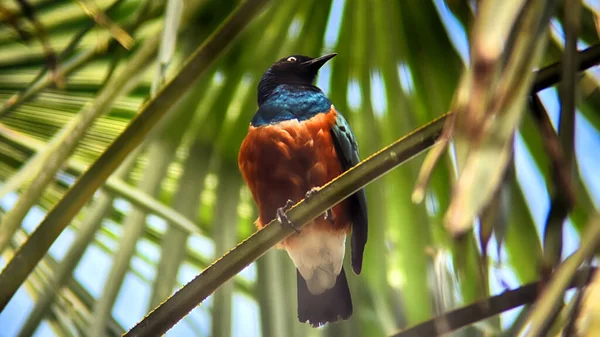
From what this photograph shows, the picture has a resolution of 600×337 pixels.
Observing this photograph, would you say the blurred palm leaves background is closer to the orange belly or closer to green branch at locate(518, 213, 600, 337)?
the orange belly

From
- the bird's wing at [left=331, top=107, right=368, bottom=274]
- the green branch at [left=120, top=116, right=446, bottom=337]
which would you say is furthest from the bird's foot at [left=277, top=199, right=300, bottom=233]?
the bird's wing at [left=331, top=107, right=368, bottom=274]

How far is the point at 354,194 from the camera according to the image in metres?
1.29

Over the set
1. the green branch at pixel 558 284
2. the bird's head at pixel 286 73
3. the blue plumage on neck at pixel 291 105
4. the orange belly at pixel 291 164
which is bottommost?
the green branch at pixel 558 284

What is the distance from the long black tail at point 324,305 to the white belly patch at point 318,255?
0.13ft

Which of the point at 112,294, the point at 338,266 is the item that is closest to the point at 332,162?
the point at 338,266

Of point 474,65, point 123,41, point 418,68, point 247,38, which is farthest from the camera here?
point 247,38

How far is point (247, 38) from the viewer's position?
4.41 ft

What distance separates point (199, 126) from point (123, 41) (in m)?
0.42

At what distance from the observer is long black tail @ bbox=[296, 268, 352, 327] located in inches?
45.5

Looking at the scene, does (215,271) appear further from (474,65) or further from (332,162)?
(332,162)

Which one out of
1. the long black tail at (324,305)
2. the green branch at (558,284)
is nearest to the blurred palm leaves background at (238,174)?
the long black tail at (324,305)

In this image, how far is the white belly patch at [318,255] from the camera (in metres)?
1.35

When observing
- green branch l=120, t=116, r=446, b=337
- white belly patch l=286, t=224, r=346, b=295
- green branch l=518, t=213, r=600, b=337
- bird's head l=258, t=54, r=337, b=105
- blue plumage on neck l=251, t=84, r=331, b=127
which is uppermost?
bird's head l=258, t=54, r=337, b=105

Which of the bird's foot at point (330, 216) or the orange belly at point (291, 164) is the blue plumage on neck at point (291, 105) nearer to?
the orange belly at point (291, 164)
